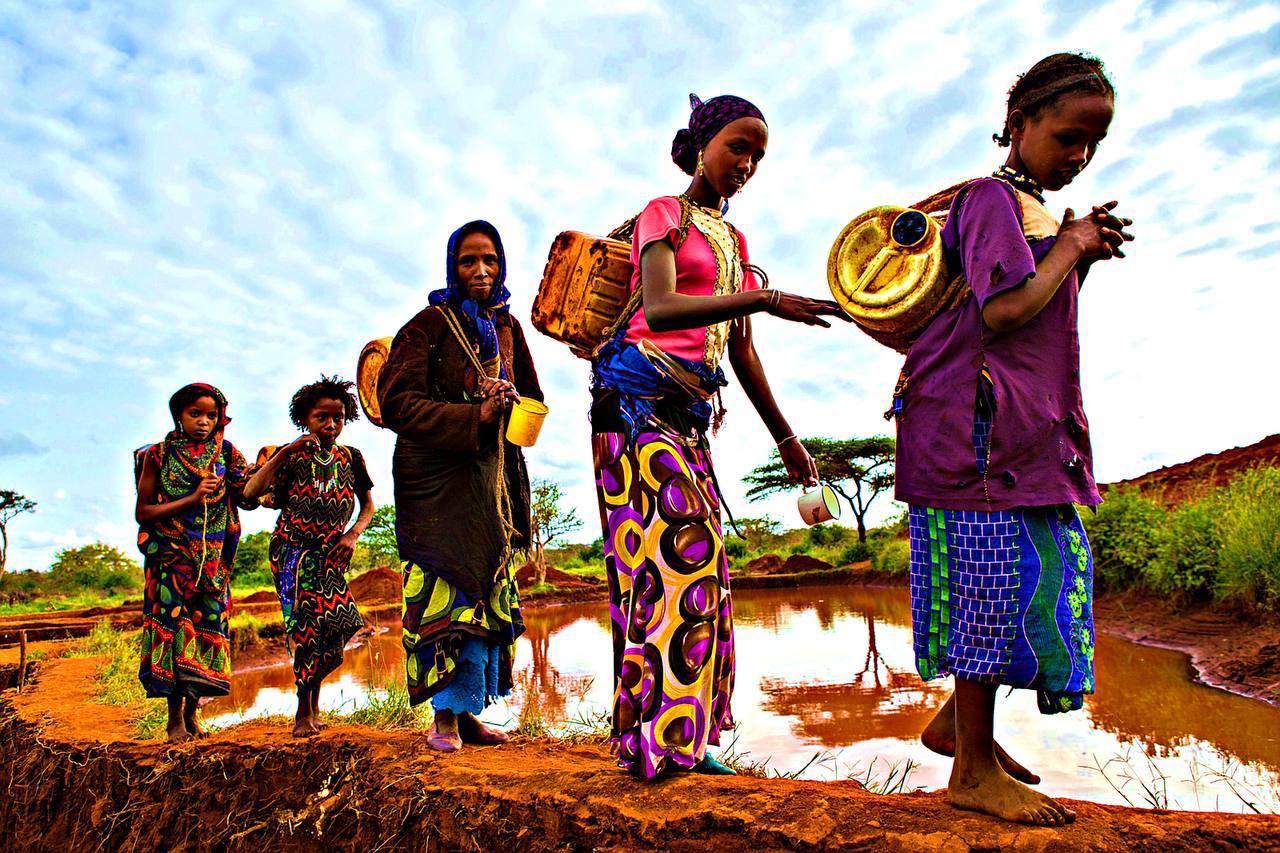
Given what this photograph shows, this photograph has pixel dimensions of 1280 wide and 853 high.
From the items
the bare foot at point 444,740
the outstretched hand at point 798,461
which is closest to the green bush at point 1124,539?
the outstretched hand at point 798,461

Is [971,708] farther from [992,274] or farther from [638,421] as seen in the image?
[638,421]

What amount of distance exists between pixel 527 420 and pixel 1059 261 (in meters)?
1.72

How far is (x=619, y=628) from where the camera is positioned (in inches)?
100

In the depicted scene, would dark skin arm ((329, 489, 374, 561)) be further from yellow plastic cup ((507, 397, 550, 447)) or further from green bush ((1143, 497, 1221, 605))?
green bush ((1143, 497, 1221, 605))

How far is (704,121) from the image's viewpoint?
Answer: 97.2 inches

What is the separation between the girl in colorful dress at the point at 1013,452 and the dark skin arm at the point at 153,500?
374cm

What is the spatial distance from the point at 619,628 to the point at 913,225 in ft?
4.74

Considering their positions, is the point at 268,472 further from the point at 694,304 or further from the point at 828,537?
the point at 828,537

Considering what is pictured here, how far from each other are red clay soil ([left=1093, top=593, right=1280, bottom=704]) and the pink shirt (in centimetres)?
500

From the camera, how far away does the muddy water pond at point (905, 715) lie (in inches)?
144

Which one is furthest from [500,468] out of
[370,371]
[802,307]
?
[802,307]

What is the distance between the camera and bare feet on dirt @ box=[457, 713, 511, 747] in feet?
10.8

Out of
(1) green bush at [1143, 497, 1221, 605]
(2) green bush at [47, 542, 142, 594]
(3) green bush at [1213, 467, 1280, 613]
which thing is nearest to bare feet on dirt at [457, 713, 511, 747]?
(3) green bush at [1213, 467, 1280, 613]

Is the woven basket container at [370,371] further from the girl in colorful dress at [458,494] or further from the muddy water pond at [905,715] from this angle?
the muddy water pond at [905,715]
